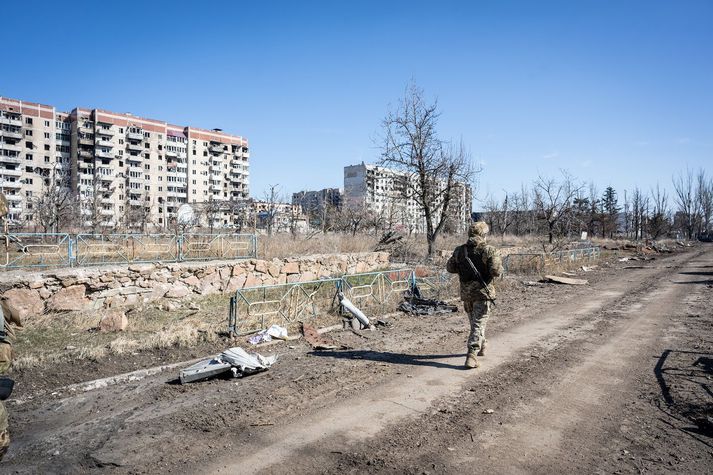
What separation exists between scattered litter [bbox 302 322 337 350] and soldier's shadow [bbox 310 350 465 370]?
0.19 m

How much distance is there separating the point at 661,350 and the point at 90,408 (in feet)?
26.4

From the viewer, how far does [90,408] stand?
15.7 feet

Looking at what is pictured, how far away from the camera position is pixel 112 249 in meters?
12.7

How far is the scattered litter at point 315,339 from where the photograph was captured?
23.6 ft

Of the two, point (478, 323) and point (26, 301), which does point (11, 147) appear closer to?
point (26, 301)

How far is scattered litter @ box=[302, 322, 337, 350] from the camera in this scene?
284 inches

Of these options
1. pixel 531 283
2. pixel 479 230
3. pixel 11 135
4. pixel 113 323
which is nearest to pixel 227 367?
pixel 479 230

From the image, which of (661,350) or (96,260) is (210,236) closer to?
(96,260)

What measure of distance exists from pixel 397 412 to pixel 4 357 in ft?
11.0

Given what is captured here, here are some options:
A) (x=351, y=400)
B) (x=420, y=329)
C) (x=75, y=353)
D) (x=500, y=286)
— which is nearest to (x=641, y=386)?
(x=351, y=400)

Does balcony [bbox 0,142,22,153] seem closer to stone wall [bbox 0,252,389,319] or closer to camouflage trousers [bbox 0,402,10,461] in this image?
stone wall [bbox 0,252,389,319]

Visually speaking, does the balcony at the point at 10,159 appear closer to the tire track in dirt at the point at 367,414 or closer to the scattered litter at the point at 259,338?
the scattered litter at the point at 259,338

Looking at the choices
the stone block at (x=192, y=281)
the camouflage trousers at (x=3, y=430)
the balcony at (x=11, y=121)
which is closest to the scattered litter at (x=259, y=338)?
the camouflage trousers at (x=3, y=430)

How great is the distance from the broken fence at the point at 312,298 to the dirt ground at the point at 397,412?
1390mm
